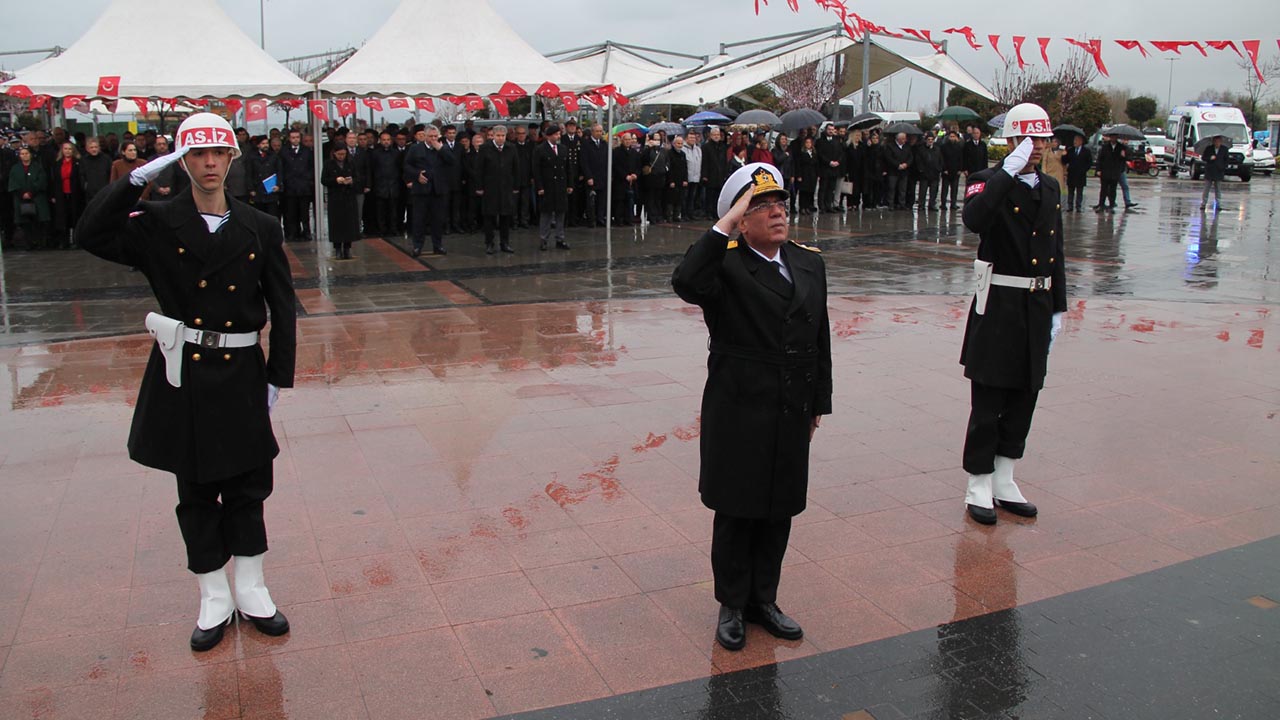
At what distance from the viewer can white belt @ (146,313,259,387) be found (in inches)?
149

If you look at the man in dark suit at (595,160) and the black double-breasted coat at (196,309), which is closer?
the black double-breasted coat at (196,309)

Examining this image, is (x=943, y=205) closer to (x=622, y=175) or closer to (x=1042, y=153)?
(x=622, y=175)

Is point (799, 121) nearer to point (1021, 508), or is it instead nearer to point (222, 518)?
point (1021, 508)

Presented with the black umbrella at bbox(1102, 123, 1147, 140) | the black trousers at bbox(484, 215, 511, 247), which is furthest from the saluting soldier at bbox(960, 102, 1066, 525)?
the black umbrella at bbox(1102, 123, 1147, 140)

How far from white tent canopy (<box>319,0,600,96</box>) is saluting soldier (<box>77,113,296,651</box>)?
12.2 meters

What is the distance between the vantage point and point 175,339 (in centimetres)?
379

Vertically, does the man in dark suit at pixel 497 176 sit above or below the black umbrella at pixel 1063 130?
below

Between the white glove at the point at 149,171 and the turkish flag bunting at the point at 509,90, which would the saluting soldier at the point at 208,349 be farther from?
the turkish flag bunting at the point at 509,90

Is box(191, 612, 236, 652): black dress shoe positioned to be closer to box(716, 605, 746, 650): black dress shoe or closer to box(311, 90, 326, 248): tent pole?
box(716, 605, 746, 650): black dress shoe

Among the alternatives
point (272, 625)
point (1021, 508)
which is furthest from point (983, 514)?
point (272, 625)

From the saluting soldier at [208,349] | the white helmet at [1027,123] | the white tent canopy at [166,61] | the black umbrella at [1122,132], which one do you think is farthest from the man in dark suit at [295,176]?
the black umbrella at [1122,132]

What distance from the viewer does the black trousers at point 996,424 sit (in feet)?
17.4

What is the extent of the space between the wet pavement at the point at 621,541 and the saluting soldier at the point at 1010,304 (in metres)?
0.31

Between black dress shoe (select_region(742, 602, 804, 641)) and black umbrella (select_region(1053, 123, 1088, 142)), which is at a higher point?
black umbrella (select_region(1053, 123, 1088, 142))
